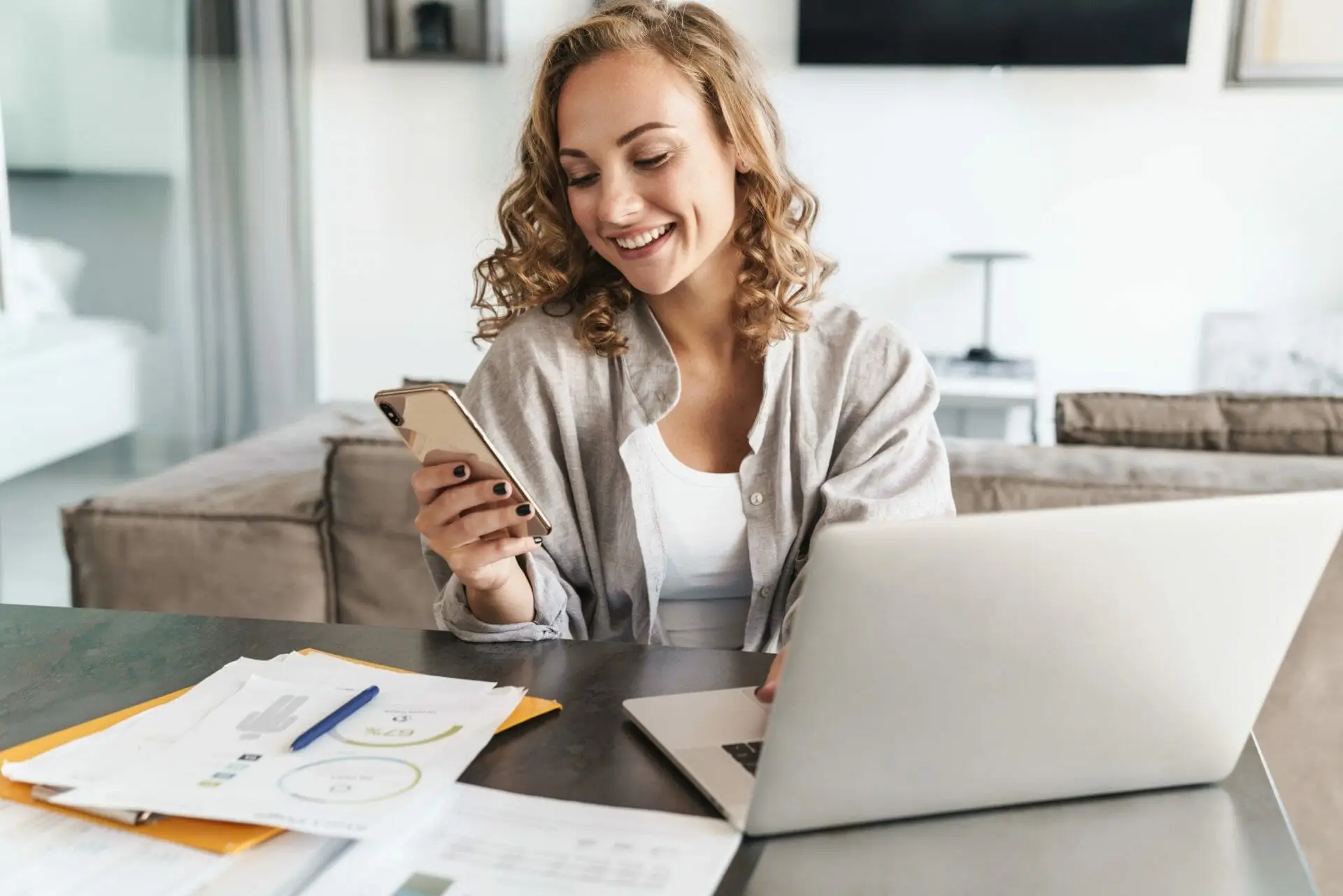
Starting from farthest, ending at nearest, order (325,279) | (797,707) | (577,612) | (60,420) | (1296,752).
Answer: (325,279)
(60,420)
(1296,752)
(577,612)
(797,707)

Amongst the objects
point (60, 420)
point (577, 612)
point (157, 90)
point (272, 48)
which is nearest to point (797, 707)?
point (577, 612)

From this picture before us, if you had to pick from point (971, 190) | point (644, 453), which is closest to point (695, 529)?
point (644, 453)

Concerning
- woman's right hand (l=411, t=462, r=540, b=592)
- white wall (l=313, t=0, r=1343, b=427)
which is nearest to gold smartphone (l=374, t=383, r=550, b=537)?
woman's right hand (l=411, t=462, r=540, b=592)

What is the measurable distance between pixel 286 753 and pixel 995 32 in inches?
154

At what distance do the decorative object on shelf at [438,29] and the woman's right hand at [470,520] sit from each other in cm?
361

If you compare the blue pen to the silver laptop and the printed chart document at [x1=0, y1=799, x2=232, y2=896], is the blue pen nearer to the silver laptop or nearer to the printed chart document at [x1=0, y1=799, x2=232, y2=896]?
the printed chart document at [x1=0, y1=799, x2=232, y2=896]

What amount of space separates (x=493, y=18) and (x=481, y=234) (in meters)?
0.75

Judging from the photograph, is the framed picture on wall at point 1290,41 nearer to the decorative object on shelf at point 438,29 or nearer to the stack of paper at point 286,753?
the decorative object on shelf at point 438,29

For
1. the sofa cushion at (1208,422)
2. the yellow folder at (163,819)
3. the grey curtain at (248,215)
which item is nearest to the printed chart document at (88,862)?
the yellow folder at (163,819)

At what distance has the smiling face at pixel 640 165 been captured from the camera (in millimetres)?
1280

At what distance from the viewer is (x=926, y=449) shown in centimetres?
132

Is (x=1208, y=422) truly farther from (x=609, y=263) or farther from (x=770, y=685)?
(x=770, y=685)

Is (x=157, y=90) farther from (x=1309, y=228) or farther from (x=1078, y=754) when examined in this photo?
(x=1309, y=228)

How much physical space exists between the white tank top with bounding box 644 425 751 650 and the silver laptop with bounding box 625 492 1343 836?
21.5 inches
